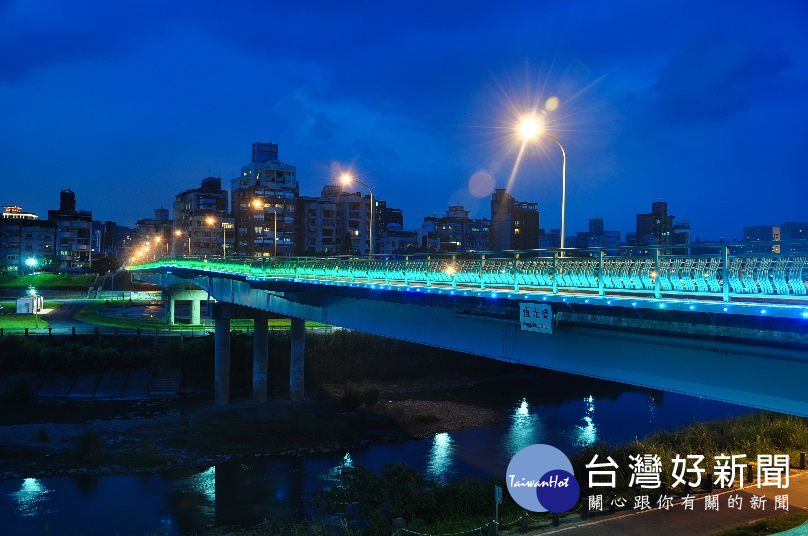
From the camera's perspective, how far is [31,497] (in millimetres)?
26625

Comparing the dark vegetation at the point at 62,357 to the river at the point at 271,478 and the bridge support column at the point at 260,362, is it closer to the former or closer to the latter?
the bridge support column at the point at 260,362

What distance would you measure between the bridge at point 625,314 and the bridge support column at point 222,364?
2015cm

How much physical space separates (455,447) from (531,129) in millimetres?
19453

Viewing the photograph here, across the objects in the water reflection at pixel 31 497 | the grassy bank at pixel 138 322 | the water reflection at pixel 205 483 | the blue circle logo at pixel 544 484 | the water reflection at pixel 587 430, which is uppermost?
the grassy bank at pixel 138 322

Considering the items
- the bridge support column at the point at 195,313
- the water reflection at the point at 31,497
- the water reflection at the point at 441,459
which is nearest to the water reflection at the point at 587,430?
the water reflection at the point at 441,459

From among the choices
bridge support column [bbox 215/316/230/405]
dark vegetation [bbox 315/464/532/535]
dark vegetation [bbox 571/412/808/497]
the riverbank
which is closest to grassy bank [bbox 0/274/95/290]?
the riverbank

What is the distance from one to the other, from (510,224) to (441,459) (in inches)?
3908

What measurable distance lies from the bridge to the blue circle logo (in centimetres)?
459

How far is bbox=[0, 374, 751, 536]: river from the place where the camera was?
80.9ft

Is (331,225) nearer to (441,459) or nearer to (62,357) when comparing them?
(62,357)

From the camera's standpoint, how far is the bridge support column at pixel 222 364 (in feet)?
143

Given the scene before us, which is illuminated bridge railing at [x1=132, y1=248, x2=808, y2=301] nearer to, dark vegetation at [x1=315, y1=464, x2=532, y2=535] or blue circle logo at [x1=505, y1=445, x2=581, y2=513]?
blue circle logo at [x1=505, y1=445, x2=581, y2=513]

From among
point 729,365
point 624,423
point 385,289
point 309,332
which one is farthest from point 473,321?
point 309,332

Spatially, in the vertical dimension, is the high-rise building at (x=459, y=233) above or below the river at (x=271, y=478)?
above
